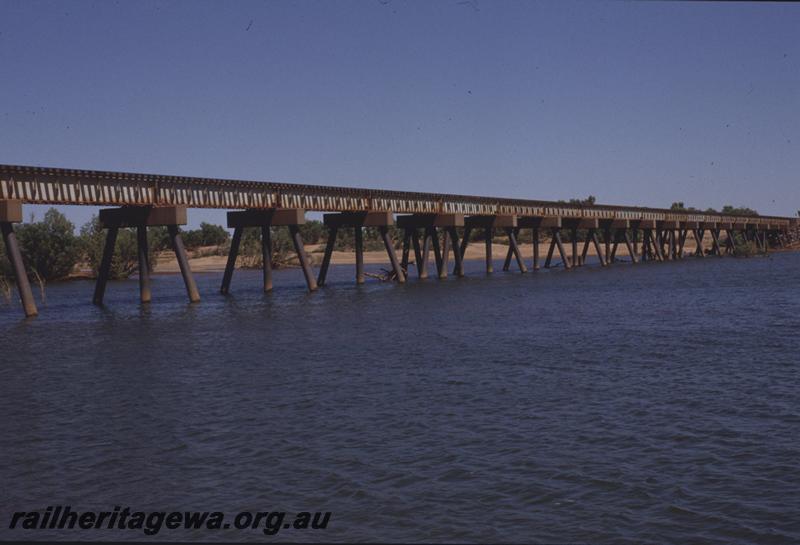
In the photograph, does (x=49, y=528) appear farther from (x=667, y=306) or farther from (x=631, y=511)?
(x=667, y=306)

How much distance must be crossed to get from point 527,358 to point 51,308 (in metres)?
30.0

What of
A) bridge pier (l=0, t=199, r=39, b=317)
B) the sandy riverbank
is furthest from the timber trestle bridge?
the sandy riverbank

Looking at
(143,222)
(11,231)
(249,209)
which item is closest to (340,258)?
(249,209)

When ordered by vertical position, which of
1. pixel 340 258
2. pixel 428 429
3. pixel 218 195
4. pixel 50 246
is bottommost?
pixel 428 429

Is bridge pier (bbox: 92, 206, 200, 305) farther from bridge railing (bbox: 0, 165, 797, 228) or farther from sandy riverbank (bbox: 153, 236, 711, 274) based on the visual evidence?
sandy riverbank (bbox: 153, 236, 711, 274)

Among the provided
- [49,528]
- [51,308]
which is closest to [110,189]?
[51,308]

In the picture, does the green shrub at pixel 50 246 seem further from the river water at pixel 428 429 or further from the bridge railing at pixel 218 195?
the river water at pixel 428 429

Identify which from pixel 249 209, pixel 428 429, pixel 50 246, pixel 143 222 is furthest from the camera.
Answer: pixel 50 246

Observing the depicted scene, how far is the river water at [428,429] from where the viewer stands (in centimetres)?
970

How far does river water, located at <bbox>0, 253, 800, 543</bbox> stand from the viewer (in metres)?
9.70

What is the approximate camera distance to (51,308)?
1676 inches

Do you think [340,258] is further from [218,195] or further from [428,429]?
[428,429]

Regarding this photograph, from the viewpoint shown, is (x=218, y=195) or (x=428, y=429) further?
(x=218, y=195)

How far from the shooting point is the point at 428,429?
1369 centimetres
